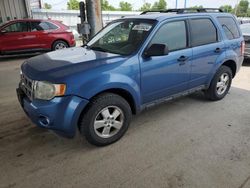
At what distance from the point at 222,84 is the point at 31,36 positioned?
783 centimetres

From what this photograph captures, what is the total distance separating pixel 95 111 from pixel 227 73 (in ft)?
9.93

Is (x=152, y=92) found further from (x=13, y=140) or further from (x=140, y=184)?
(x=13, y=140)

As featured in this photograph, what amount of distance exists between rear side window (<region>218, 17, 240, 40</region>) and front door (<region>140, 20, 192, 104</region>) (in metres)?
1.10

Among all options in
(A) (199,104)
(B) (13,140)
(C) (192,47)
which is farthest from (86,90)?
(A) (199,104)

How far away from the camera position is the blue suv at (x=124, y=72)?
280cm

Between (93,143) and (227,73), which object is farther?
(227,73)

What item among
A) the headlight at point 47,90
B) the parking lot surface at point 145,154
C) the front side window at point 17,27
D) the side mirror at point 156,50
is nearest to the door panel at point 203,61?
the parking lot surface at point 145,154

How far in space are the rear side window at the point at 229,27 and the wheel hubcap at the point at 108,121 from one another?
2.71 metres

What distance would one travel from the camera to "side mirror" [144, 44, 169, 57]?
3156 mm

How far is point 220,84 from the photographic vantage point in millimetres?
4664

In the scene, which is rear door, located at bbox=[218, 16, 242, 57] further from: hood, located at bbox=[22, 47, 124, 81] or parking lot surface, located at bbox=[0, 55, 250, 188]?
hood, located at bbox=[22, 47, 124, 81]

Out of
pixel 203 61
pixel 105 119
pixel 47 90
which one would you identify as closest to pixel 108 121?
pixel 105 119

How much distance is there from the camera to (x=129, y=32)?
3762mm

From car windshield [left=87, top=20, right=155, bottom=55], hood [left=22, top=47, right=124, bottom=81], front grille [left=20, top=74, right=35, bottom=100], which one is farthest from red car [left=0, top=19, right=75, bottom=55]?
front grille [left=20, top=74, right=35, bottom=100]
